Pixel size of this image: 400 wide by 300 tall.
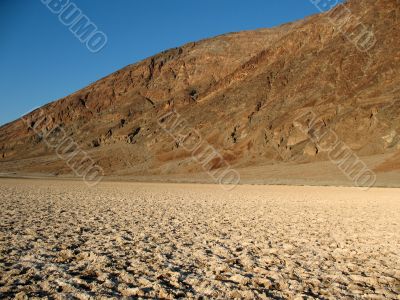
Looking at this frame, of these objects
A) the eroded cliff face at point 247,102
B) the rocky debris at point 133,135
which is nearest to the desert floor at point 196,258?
the eroded cliff face at point 247,102

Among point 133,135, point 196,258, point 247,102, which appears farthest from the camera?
point 133,135

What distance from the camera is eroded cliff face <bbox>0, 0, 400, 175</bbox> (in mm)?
48219

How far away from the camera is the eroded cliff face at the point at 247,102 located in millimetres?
48219

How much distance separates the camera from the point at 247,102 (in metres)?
60.2

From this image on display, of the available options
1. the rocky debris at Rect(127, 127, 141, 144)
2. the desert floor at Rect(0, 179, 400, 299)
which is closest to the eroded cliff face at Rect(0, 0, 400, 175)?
the rocky debris at Rect(127, 127, 141, 144)

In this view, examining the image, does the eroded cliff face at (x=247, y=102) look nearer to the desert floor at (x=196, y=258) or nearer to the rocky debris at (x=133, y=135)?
the rocky debris at (x=133, y=135)

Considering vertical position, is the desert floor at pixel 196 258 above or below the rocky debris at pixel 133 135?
below

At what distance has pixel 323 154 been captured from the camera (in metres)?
45.1

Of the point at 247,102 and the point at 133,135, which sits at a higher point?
the point at 133,135

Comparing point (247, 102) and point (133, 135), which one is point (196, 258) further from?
point (133, 135)

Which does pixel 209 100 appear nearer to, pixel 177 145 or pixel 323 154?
pixel 177 145

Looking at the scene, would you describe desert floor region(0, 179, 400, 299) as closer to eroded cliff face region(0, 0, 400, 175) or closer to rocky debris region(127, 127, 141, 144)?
eroded cliff face region(0, 0, 400, 175)

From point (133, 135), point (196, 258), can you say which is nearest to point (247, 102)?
point (133, 135)

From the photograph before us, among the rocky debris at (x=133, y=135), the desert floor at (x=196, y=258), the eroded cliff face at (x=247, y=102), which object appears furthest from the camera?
the rocky debris at (x=133, y=135)
